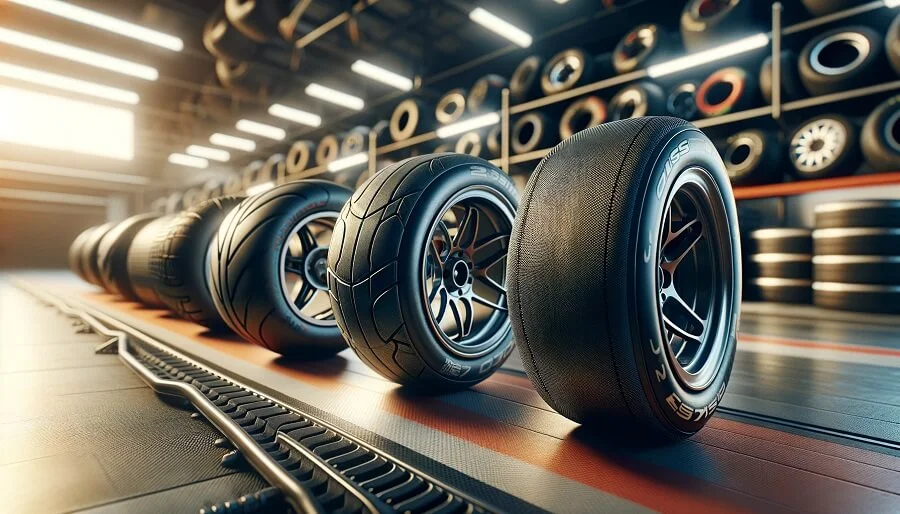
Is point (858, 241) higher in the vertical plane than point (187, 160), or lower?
lower

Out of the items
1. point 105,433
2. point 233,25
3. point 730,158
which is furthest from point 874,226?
point 233,25

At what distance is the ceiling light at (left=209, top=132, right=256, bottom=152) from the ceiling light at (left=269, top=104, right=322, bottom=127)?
277 centimetres

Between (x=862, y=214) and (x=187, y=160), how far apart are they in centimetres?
1486

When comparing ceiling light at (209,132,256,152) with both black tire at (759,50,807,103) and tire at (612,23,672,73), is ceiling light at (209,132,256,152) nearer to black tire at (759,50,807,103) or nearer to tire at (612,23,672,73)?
tire at (612,23,672,73)

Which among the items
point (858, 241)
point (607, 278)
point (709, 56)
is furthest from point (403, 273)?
point (709, 56)

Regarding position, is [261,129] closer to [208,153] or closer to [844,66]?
[208,153]

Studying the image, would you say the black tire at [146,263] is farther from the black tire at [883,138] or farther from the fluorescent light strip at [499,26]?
the black tire at [883,138]

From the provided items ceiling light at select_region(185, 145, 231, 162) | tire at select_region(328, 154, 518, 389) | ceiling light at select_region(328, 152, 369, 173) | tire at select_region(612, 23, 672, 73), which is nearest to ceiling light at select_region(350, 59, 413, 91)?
ceiling light at select_region(328, 152, 369, 173)

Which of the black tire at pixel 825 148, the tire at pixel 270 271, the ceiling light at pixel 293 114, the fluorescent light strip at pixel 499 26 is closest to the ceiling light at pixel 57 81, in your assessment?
the ceiling light at pixel 293 114

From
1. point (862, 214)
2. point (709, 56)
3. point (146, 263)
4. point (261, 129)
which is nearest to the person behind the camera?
point (146, 263)

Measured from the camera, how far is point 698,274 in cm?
142

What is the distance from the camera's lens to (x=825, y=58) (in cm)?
452

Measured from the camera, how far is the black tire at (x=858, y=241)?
3.38 meters

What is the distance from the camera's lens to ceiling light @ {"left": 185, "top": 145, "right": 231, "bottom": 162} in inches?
502
